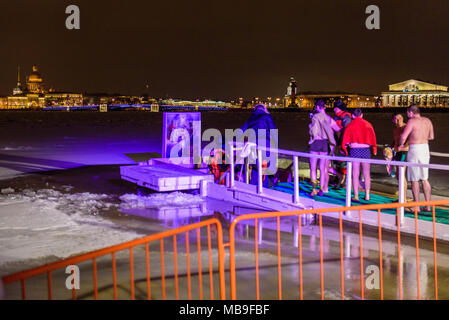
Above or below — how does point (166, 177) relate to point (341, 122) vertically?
below

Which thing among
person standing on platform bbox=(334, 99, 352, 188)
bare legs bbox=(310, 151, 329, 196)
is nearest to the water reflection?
bare legs bbox=(310, 151, 329, 196)

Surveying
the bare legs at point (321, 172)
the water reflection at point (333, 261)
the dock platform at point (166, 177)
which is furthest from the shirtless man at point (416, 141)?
the dock platform at point (166, 177)

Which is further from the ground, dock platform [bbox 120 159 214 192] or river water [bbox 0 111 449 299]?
dock platform [bbox 120 159 214 192]

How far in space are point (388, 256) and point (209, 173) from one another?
6.44m

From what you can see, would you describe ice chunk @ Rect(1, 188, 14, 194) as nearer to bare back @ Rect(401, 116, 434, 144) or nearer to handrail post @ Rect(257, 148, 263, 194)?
handrail post @ Rect(257, 148, 263, 194)

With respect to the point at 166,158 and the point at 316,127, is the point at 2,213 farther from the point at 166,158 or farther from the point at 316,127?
the point at 316,127

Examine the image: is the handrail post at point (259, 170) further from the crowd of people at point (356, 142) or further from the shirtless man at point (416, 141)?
the shirtless man at point (416, 141)

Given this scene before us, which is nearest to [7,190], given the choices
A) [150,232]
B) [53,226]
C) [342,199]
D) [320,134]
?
[53,226]

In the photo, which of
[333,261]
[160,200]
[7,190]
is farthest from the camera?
[7,190]

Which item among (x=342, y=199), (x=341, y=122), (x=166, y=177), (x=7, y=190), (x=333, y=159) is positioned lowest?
(x=7, y=190)

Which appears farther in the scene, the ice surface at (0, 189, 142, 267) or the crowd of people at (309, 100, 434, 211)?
the crowd of people at (309, 100, 434, 211)

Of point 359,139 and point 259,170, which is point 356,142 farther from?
point 259,170

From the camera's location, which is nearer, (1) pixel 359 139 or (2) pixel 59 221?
(2) pixel 59 221
